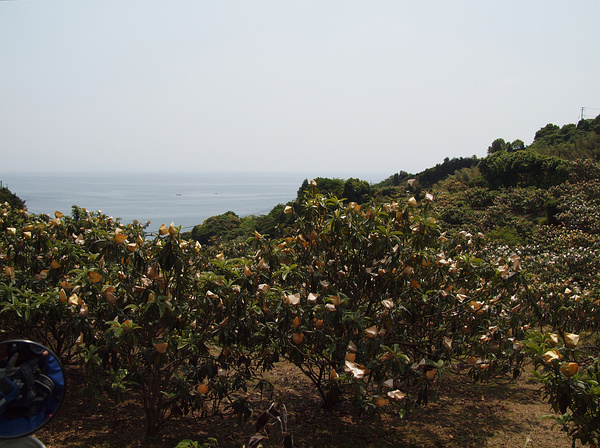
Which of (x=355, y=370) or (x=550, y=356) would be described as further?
(x=355, y=370)

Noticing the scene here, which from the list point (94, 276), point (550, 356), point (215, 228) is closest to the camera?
point (550, 356)

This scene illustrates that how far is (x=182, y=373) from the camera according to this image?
13.4 ft

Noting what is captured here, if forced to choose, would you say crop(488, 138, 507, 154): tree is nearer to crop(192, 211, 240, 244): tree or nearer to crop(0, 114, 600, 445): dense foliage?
crop(192, 211, 240, 244): tree

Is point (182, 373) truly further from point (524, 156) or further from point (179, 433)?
point (524, 156)

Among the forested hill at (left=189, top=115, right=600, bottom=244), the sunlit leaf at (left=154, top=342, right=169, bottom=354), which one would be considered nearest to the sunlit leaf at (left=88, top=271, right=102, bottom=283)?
the sunlit leaf at (left=154, top=342, right=169, bottom=354)

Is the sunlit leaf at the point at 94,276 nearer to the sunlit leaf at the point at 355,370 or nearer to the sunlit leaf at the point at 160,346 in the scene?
the sunlit leaf at the point at 160,346

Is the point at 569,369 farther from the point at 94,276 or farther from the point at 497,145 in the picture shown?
the point at 497,145

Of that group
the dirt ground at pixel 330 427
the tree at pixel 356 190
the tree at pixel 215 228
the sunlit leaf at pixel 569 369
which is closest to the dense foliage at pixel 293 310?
the sunlit leaf at pixel 569 369

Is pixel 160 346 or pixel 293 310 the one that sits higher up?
pixel 293 310

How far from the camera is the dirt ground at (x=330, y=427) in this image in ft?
15.5

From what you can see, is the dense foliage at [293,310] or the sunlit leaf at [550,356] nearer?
the sunlit leaf at [550,356]

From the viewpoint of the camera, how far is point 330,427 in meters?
5.16

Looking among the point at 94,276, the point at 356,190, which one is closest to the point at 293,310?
the point at 94,276

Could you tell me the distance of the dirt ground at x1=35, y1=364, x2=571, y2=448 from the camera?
15.5ft
